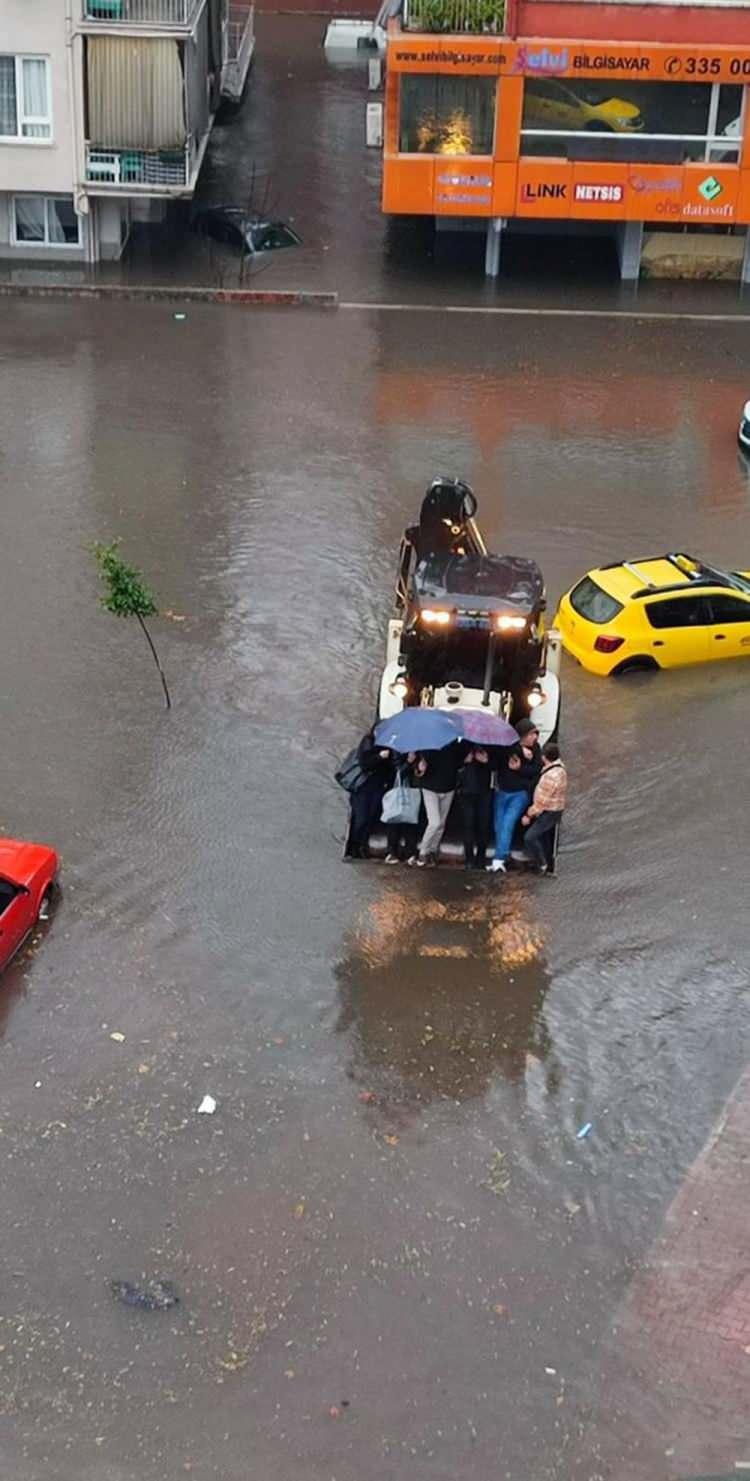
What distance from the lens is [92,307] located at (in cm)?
3331

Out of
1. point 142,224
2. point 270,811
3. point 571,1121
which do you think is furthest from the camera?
point 142,224

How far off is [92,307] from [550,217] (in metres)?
9.05

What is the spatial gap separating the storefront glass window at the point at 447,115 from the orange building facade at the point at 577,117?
0.02 metres

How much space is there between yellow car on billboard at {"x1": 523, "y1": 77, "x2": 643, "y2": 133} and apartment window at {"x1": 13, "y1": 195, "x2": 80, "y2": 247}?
907cm

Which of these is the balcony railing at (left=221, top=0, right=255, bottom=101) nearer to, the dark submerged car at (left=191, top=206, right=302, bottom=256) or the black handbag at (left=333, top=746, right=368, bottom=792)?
the dark submerged car at (left=191, top=206, right=302, bottom=256)

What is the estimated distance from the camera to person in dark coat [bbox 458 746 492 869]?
16625 millimetres

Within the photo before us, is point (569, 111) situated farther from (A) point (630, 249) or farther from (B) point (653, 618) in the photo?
(B) point (653, 618)

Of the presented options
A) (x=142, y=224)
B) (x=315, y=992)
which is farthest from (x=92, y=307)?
(x=315, y=992)

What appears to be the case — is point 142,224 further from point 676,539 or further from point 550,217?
point 676,539

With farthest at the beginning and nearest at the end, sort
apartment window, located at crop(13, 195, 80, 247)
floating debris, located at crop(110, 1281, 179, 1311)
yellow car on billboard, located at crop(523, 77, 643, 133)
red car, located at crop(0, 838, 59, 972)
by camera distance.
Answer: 1. apartment window, located at crop(13, 195, 80, 247)
2. yellow car on billboard, located at crop(523, 77, 643, 133)
3. red car, located at crop(0, 838, 59, 972)
4. floating debris, located at crop(110, 1281, 179, 1311)

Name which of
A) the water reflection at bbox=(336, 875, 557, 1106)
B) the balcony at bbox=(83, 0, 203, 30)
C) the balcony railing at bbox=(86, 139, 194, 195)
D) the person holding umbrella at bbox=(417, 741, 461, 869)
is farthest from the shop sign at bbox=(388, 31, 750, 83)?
the water reflection at bbox=(336, 875, 557, 1106)

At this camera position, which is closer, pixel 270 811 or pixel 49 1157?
pixel 49 1157

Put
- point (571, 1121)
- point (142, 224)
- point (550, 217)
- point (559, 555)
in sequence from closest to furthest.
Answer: point (571, 1121) < point (559, 555) < point (550, 217) < point (142, 224)

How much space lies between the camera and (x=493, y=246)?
35.6 metres
